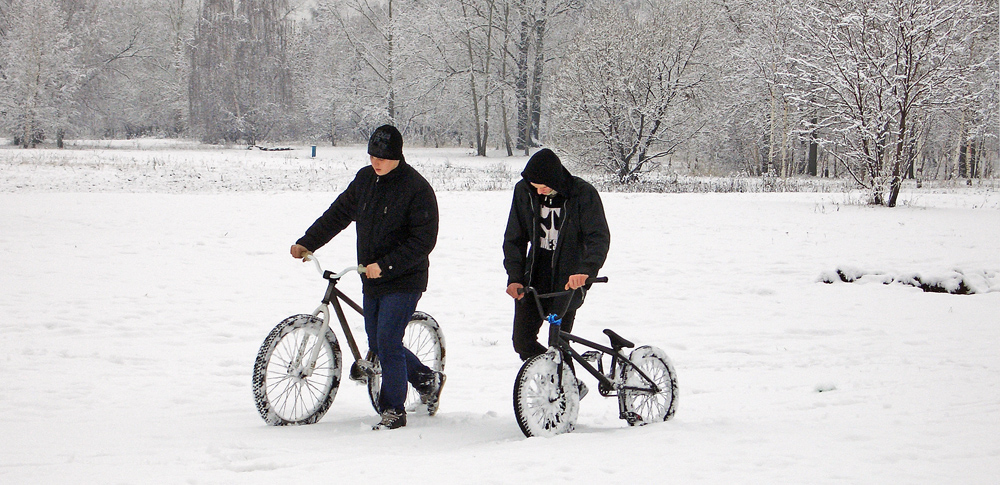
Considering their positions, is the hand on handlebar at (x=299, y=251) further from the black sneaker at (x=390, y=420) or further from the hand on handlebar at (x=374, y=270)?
the black sneaker at (x=390, y=420)

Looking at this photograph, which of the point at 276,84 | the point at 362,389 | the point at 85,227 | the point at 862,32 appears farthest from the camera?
the point at 276,84

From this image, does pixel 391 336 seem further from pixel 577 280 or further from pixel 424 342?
pixel 577 280

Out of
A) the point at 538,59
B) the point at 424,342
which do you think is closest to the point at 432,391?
the point at 424,342

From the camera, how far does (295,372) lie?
5199 millimetres

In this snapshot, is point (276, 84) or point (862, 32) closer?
point (862, 32)

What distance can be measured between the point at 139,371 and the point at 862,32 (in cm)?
1716

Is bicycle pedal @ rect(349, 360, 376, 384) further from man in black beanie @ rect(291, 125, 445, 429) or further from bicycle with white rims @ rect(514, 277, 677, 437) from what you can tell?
bicycle with white rims @ rect(514, 277, 677, 437)

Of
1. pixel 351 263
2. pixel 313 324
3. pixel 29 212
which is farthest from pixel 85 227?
pixel 313 324

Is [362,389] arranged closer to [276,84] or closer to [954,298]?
[954,298]

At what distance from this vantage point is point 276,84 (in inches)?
1666

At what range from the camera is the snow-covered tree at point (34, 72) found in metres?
37.3

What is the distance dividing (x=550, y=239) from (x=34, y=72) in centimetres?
4019

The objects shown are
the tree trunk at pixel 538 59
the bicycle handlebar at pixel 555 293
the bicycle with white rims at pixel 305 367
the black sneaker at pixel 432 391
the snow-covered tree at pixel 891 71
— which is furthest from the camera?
the tree trunk at pixel 538 59

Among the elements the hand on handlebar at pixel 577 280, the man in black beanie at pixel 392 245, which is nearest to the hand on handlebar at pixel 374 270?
the man in black beanie at pixel 392 245
